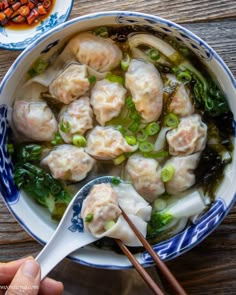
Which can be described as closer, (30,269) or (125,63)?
(30,269)

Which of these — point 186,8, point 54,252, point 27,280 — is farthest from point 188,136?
point 27,280

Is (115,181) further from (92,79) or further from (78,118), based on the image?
(92,79)

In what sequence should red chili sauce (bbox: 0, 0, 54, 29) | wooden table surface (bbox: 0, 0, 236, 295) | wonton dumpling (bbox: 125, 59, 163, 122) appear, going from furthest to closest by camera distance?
1. red chili sauce (bbox: 0, 0, 54, 29)
2. wooden table surface (bbox: 0, 0, 236, 295)
3. wonton dumpling (bbox: 125, 59, 163, 122)

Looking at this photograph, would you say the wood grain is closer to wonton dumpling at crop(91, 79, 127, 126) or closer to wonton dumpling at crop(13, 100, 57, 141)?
wonton dumpling at crop(91, 79, 127, 126)

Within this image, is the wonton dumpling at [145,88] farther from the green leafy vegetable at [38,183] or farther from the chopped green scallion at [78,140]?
the green leafy vegetable at [38,183]

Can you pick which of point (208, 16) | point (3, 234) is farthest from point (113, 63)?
point (3, 234)

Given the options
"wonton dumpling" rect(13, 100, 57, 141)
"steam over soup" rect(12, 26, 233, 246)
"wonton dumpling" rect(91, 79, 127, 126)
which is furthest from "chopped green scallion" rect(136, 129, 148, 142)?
"wonton dumpling" rect(13, 100, 57, 141)
